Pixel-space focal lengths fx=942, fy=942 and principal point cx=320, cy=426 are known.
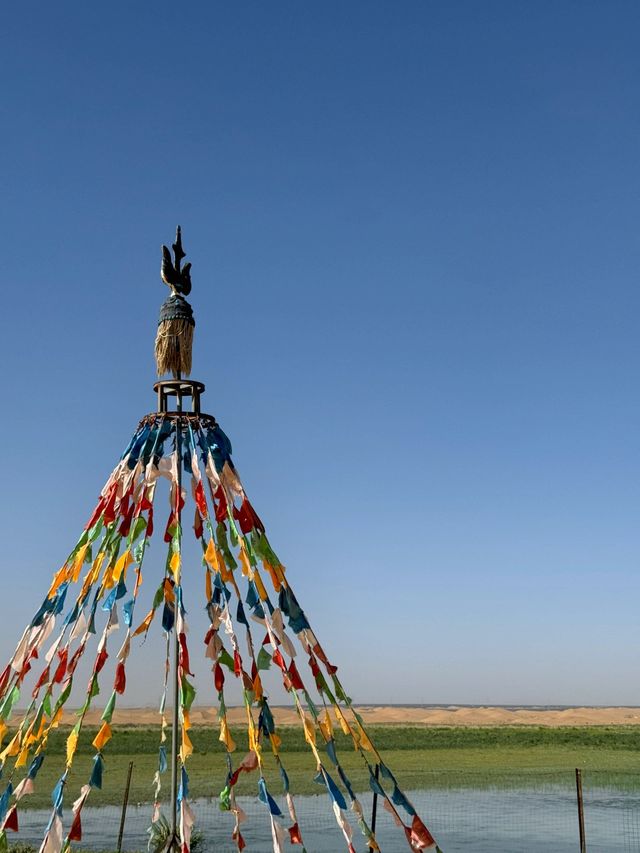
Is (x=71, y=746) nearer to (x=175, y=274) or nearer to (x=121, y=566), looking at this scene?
(x=121, y=566)

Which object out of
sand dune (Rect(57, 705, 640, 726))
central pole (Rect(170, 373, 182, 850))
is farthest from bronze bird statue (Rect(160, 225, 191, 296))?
sand dune (Rect(57, 705, 640, 726))

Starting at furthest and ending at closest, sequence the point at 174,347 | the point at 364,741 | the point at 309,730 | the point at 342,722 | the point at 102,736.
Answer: the point at 174,347, the point at 364,741, the point at 342,722, the point at 102,736, the point at 309,730

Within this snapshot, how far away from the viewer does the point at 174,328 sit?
715 cm

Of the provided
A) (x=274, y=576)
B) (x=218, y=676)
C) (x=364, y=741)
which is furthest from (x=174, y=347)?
(x=364, y=741)

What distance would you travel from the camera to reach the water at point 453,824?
13945mm

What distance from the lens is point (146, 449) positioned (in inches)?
273

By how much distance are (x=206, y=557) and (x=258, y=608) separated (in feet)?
1.75

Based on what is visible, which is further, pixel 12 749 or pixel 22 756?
pixel 22 756

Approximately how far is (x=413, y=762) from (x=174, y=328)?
24293 millimetres

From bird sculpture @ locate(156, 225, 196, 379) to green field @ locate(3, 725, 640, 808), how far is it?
13684 millimetres

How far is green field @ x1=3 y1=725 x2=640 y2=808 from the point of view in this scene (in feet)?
70.1

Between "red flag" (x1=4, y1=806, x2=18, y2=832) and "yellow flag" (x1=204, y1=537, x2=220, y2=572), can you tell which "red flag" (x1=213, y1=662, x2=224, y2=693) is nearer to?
"yellow flag" (x1=204, y1=537, x2=220, y2=572)

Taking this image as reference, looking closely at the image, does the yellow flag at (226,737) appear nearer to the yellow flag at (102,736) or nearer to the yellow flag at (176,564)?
the yellow flag at (102,736)

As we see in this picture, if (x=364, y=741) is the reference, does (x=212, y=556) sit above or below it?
above
